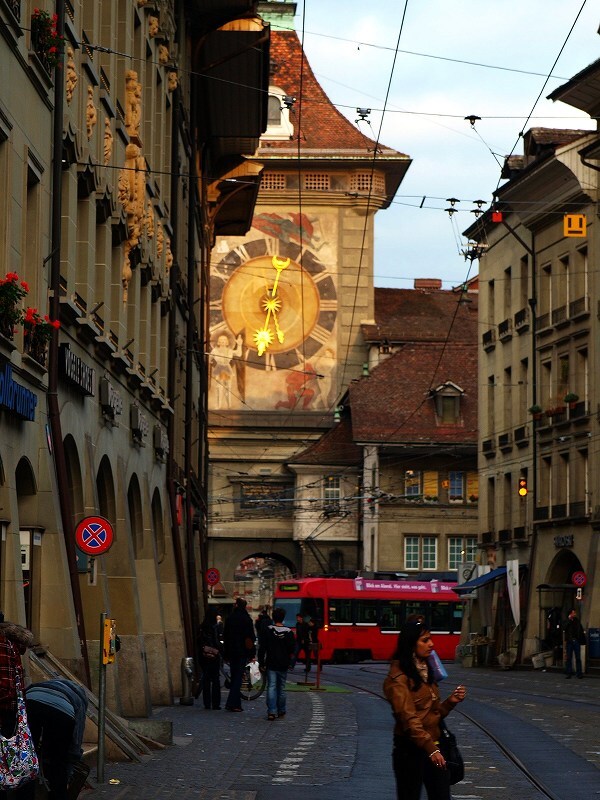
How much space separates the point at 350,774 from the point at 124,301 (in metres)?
12.3

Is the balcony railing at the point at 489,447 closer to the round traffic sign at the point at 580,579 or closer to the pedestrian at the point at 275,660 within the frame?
the round traffic sign at the point at 580,579

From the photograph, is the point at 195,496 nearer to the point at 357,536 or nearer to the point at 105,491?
the point at 105,491

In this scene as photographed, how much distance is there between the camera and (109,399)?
23.5m

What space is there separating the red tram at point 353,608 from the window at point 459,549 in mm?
12609

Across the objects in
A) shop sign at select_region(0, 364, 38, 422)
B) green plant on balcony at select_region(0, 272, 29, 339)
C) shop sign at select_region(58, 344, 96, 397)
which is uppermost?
shop sign at select_region(58, 344, 96, 397)

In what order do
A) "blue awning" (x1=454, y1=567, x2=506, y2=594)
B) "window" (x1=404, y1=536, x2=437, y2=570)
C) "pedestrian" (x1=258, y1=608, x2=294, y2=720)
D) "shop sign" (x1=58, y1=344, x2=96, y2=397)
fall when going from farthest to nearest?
1. "window" (x1=404, y1=536, x2=437, y2=570)
2. "blue awning" (x1=454, y1=567, x2=506, y2=594)
3. "pedestrian" (x1=258, y1=608, x2=294, y2=720)
4. "shop sign" (x1=58, y1=344, x2=96, y2=397)

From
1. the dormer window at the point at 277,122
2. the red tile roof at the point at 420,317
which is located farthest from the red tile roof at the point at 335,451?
the dormer window at the point at 277,122

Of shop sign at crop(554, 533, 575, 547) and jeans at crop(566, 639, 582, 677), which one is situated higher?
shop sign at crop(554, 533, 575, 547)

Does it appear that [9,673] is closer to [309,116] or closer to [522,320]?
[522,320]

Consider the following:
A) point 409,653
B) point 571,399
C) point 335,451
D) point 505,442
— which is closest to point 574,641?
point 571,399

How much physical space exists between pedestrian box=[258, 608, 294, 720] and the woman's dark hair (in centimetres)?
1408

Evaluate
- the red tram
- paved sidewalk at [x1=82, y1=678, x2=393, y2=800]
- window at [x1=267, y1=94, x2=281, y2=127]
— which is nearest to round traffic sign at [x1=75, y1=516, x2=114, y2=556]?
paved sidewalk at [x1=82, y1=678, x2=393, y2=800]

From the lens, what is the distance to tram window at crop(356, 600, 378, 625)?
5922cm

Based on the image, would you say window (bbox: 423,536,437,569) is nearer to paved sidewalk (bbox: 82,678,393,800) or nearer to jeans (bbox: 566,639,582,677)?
jeans (bbox: 566,639,582,677)
